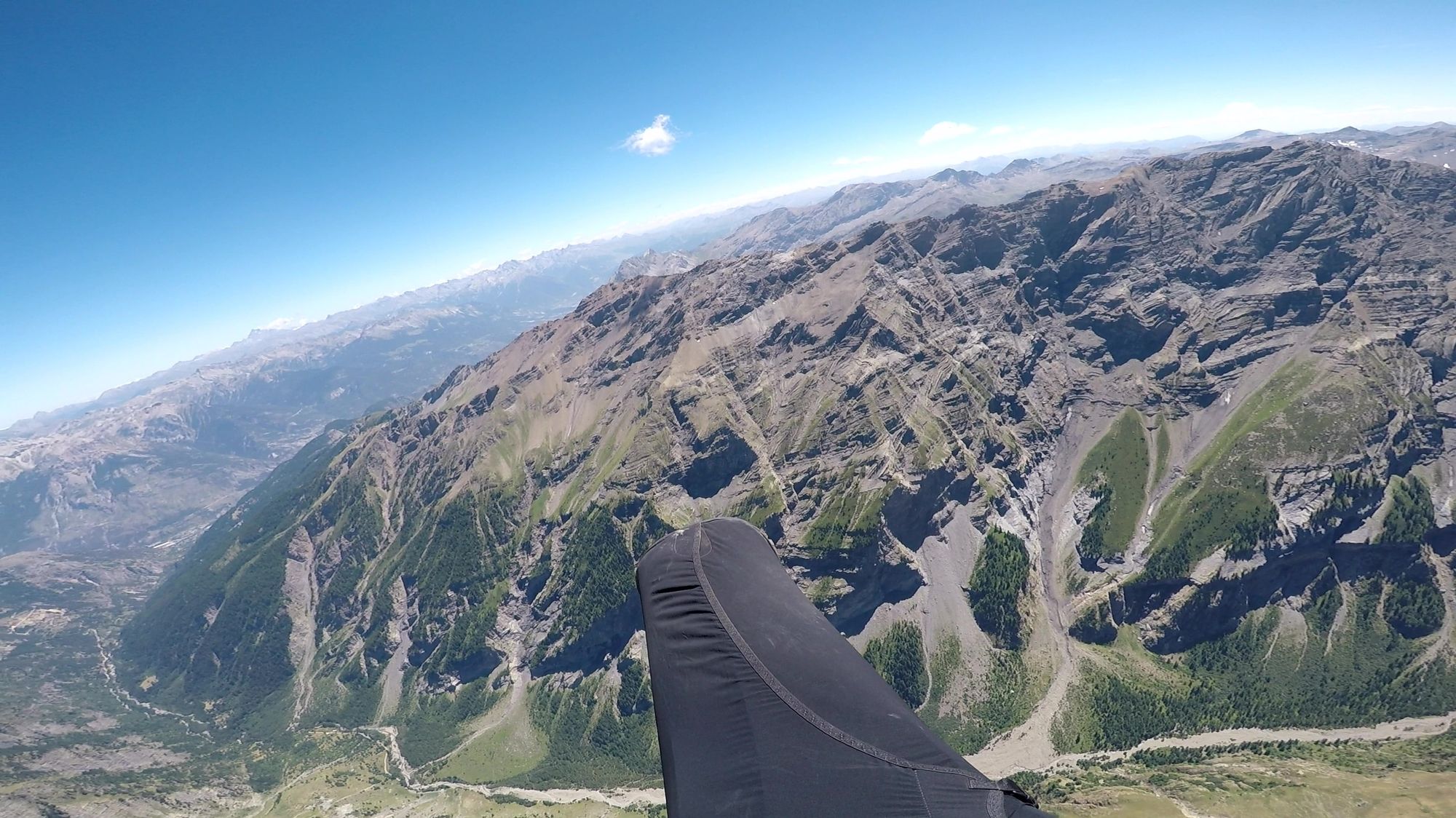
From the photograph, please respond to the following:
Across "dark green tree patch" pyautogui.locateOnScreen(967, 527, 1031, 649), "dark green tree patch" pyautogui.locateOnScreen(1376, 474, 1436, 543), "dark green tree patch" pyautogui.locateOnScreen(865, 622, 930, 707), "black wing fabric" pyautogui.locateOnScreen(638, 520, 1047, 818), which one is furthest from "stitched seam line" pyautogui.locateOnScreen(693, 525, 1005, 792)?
"dark green tree patch" pyautogui.locateOnScreen(1376, 474, 1436, 543)

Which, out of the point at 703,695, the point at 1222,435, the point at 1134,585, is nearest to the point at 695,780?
the point at 703,695

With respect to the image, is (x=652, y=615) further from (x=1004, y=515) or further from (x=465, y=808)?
(x=1004, y=515)

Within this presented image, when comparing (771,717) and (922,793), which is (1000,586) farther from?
(922,793)

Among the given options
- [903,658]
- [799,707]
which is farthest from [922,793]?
[903,658]

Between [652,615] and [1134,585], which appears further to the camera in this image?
[1134,585]

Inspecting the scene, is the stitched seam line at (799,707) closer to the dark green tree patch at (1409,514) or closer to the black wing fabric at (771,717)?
the black wing fabric at (771,717)

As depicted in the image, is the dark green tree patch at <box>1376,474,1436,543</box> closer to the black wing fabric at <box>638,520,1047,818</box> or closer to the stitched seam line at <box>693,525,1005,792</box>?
the black wing fabric at <box>638,520,1047,818</box>
